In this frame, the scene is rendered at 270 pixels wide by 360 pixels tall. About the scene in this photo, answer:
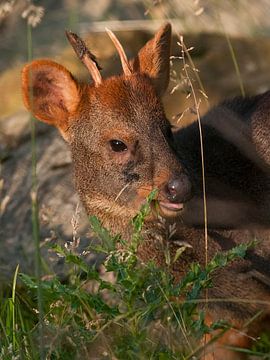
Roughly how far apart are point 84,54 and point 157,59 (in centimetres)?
53

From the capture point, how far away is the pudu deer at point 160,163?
4.89 metres

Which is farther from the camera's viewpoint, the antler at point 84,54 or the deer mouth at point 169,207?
the antler at point 84,54

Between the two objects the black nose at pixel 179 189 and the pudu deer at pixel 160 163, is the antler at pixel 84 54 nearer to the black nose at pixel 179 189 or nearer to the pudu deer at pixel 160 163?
the pudu deer at pixel 160 163

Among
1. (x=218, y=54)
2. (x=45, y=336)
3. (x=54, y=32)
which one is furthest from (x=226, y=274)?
(x=54, y=32)

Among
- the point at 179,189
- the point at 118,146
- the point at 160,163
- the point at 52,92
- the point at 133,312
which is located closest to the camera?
the point at 133,312

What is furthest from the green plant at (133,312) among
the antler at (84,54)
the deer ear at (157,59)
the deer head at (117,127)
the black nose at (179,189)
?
the deer ear at (157,59)

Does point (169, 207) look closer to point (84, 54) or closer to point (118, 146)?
point (118, 146)

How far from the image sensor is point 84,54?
5.05 metres

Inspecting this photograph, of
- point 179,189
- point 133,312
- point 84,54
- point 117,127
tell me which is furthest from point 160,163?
point 133,312

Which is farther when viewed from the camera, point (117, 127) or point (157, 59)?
point (157, 59)

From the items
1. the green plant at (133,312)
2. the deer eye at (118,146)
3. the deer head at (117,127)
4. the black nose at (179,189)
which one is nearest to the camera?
the green plant at (133,312)

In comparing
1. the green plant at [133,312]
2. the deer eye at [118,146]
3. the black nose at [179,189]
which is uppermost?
the deer eye at [118,146]

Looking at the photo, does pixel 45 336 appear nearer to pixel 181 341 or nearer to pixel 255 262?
pixel 181 341

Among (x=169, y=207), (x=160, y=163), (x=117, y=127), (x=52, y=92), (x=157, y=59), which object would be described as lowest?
(x=169, y=207)
